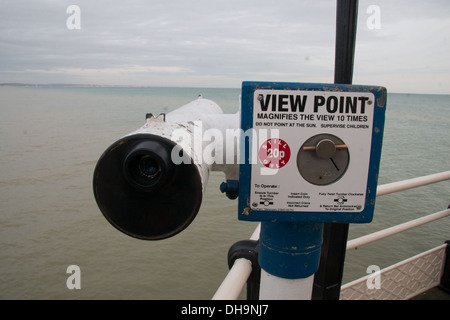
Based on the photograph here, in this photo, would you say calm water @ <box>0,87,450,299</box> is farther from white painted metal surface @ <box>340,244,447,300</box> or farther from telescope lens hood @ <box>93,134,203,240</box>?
telescope lens hood @ <box>93,134,203,240</box>

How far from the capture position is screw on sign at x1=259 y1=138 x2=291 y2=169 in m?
0.83

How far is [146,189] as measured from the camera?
2.47ft

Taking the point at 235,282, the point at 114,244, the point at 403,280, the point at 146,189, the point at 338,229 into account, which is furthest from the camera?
the point at 114,244

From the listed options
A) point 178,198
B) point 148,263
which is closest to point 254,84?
point 178,198

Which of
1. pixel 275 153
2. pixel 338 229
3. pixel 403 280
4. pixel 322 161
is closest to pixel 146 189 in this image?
pixel 275 153

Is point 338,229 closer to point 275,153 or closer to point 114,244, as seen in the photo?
point 275,153

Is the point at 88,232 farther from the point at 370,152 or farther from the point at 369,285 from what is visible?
the point at 370,152

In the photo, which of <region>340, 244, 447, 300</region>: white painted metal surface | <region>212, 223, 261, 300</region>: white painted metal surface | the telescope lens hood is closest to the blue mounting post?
<region>212, 223, 261, 300</region>: white painted metal surface

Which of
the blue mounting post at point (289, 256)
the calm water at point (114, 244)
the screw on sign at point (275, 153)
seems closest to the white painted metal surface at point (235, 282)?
the blue mounting post at point (289, 256)

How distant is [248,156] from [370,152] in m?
0.29

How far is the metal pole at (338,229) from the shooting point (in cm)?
97

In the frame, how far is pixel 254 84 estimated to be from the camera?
82 centimetres

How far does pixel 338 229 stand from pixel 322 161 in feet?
1.55

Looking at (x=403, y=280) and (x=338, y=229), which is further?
(x=403, y=280)
